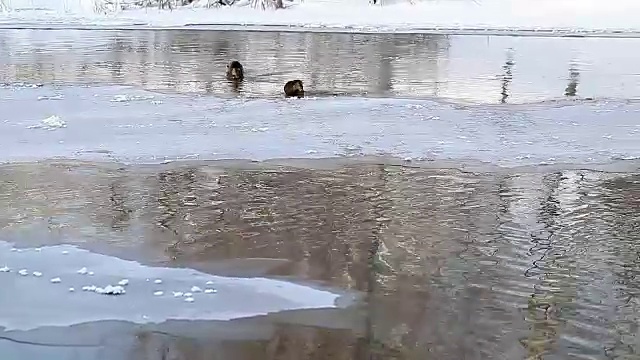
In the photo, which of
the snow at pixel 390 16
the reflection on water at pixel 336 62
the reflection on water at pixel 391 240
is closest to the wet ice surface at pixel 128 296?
the reflection on water at pixel 391 240

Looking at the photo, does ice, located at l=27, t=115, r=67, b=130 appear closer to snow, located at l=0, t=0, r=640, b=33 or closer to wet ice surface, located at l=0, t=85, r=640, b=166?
wet ice surface, located at l=0, t=85, r=640, b=166

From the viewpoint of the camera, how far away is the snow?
28031 mm

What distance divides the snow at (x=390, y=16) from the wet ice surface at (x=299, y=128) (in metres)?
14.6

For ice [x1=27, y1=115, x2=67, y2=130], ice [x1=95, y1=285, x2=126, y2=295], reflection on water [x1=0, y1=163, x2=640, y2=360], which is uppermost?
ice [x1=27, y1=115, x2=67, y2=130]

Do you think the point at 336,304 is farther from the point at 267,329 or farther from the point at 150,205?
the point at 150,205

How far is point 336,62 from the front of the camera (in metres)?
17.1

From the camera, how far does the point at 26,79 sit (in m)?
14.4

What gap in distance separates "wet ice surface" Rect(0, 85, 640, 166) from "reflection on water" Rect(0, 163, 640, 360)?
72 cm

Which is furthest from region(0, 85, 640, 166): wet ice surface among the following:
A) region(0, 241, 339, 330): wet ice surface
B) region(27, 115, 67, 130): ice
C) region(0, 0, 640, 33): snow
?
region(0, 0, 640, 33): snow

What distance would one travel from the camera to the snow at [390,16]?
28031 millimetres

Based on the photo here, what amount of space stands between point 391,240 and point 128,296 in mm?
1939

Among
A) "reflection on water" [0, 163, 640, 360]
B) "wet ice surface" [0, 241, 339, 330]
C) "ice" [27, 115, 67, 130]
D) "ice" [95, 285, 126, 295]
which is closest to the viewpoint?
"reflection on water" [0, 163, 640, 360]

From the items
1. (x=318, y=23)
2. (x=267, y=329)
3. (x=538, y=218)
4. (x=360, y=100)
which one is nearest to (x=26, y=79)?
(x=360, y=100)

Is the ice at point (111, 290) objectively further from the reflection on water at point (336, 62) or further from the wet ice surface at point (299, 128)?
the reflection on water at point (336, 62)
